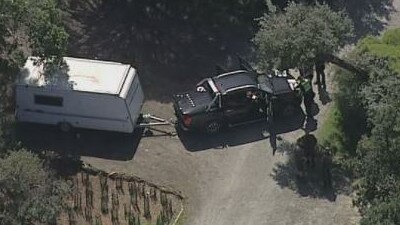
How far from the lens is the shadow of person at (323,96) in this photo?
28656 mm

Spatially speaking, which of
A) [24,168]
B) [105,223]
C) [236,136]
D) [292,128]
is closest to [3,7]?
[24,168]

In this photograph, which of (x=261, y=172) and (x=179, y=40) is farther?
(x=179, y=40)

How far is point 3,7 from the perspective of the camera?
2373 cm

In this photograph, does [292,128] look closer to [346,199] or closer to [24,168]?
[346,199]

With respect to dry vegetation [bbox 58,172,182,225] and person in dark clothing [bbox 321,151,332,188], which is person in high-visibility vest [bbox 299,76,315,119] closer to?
person in dark clothing [bbox 321,151,332,188]

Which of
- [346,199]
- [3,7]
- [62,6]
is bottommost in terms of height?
[346,199]

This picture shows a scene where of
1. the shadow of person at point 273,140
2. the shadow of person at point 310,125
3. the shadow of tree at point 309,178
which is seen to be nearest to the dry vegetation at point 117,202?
the shadow of tree at point 309,178

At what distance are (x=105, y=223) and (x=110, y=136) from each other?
4.19 meters

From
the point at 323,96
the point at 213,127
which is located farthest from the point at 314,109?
the point at 213,127

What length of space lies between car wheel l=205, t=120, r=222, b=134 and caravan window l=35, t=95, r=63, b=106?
536 cm

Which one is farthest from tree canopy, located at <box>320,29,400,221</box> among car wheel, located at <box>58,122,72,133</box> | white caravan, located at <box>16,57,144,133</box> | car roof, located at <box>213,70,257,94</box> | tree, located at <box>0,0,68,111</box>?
tree, located at <box>0,0,68,111</box>

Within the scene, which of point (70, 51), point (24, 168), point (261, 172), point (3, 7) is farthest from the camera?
point (70, 51)

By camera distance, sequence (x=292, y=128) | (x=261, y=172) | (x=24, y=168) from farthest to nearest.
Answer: (x=292, y=128), (x=261, y=172), (x=24, y=168)

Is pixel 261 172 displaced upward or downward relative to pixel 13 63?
downward
